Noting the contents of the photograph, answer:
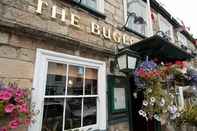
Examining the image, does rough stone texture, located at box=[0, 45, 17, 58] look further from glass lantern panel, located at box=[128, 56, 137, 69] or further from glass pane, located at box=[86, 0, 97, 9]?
glass pane, located at box=[86, 0, 97, 9]

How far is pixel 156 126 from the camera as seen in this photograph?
4559 millimetres

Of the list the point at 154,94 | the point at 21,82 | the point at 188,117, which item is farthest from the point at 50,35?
the point at 188,117

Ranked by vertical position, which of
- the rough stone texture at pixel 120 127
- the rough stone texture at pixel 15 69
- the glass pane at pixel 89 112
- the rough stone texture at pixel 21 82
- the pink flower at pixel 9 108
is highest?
the rough stone texture at pixel 15 69

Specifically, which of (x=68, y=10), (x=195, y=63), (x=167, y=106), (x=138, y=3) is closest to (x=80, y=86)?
(x=68, y=10)

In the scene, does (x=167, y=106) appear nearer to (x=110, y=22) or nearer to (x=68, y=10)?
(x=110, y=22)

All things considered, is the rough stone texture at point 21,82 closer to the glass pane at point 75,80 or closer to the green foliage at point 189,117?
the glass pane at point 75,80

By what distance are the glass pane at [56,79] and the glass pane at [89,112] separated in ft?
1.86

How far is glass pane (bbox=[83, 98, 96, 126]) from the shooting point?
3.18 metres

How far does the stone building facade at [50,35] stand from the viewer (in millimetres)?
2361

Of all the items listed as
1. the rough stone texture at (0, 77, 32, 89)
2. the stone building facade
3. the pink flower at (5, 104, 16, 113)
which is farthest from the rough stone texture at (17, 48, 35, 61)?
the pink flower at (5, 104, 16, 113)

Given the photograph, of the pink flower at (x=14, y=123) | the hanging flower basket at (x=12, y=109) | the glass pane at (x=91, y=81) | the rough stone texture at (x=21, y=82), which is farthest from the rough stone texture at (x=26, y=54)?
the glass pane at (x=91, y=81)

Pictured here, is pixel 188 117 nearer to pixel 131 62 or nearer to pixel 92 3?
pixel 131 62

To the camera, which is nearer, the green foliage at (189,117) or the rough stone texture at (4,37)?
the rough stone texture at (4,37)

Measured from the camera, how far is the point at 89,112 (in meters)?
3.26
